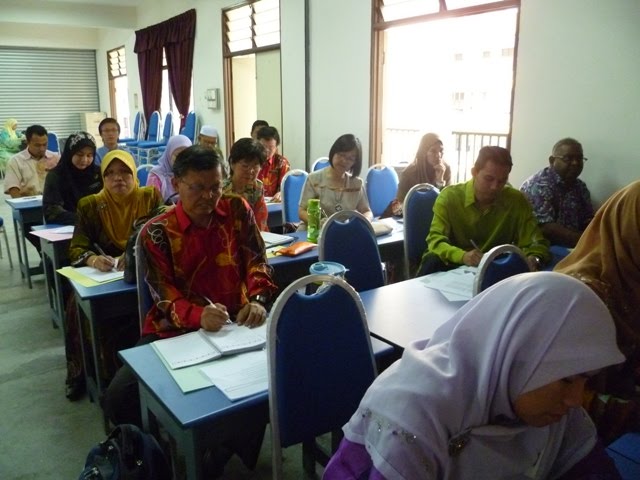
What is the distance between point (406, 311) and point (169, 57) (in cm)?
776

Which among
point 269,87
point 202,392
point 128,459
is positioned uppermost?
point 269,87

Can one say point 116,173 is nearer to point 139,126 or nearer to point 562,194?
point 562,194

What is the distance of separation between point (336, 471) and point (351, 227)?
5.22 feet

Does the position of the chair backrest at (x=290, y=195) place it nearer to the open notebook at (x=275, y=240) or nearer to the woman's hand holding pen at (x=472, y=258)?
the open notebook at (x=275, y=240)

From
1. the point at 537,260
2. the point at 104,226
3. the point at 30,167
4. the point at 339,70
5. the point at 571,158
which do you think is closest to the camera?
the point at 537,260

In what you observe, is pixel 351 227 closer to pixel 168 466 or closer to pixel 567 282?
pixel 168 466

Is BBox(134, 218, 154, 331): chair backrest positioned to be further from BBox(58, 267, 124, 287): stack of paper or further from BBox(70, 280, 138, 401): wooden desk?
BBox(58, 267, 124, 287): stack of paper

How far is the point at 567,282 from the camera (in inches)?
31.0

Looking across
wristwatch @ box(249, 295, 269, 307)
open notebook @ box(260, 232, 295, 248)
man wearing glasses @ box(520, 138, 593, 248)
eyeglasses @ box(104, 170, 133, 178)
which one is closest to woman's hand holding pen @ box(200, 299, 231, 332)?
wristwatch @ box(249, 295, 269, 307)

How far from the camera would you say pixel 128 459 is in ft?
4.92

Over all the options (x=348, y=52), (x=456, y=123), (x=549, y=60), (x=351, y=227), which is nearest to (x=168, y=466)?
(x=351, y=227)

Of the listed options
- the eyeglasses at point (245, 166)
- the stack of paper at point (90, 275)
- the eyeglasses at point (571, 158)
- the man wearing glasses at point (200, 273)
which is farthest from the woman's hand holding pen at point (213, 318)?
the eyeglasses at point (571, 158)

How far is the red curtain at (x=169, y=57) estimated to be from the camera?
26.1 feet

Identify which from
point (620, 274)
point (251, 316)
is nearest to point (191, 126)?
point (251, 316)
